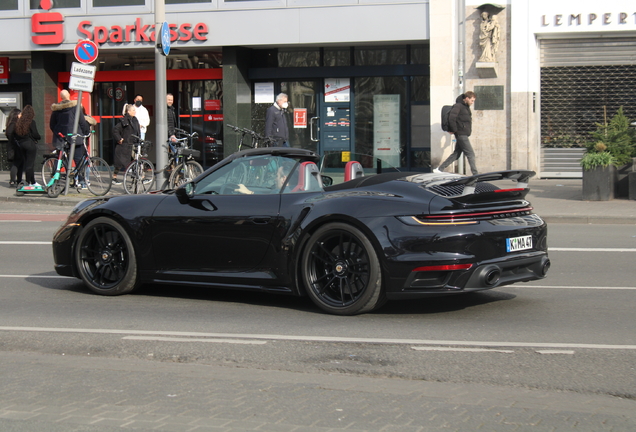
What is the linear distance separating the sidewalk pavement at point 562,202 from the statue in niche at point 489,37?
320 centimetres

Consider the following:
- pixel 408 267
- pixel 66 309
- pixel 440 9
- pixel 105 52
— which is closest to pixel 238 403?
pixel 408 267

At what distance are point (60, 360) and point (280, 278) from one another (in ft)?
6.45

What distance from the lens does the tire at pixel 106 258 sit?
296 inches

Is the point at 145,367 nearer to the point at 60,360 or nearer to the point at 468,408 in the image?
the point at 60,360

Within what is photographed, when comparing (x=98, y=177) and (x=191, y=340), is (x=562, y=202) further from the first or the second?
(x=191, y=340)

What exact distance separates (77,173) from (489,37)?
10.2 m

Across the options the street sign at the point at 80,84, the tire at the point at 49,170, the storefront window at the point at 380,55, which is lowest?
the tire at the point at 49,170

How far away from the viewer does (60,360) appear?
539 cm

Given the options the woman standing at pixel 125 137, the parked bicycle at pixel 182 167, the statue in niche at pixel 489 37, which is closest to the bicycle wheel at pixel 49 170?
the woman standing at pixel 125 137

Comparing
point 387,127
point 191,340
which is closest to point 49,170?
point 387,127

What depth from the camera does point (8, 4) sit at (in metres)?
23.3

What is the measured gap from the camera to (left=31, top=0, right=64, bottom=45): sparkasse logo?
23.0 meters

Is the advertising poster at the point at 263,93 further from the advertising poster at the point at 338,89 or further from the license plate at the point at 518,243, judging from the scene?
the license plate at the point at 518,243

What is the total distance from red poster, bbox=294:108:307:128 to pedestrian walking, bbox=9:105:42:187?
23.1 ft
